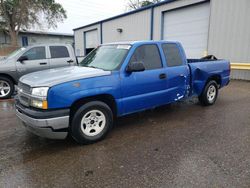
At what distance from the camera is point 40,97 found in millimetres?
3256

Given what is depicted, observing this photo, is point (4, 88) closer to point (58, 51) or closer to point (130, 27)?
point (58, 51)

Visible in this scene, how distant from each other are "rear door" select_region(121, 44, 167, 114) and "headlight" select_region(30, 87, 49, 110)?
4.62ft

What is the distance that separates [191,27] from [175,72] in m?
9.43

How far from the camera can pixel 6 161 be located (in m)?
3.20

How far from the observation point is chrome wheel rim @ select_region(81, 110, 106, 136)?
3.68 m

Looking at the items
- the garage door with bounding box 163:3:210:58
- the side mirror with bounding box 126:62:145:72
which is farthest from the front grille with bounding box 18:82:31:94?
the garage door with bounding box 163:3:210:58

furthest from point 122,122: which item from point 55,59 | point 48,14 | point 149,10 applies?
point 48,14

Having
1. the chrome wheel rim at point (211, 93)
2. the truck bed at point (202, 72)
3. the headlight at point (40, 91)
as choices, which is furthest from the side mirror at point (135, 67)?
the chrome wheel rim at point (211, 93)

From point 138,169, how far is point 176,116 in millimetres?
2694

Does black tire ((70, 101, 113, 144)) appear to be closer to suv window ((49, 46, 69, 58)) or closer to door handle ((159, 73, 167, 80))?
door handle ((159, 73, 167, 80))

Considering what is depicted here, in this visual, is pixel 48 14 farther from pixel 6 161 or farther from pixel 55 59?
pixel 6 161

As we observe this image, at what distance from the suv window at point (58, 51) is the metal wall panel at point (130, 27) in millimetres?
9156

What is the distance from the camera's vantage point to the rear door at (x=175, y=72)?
190 inches

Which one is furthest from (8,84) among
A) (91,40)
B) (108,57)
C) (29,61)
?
(91,40)
